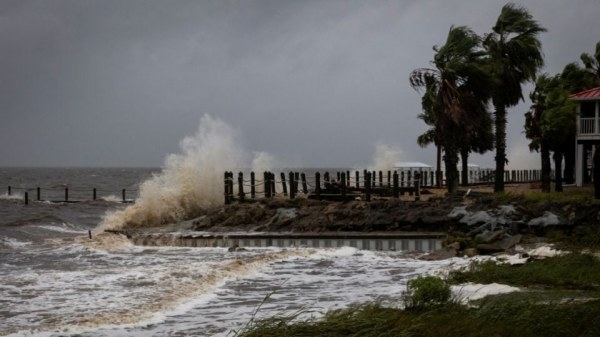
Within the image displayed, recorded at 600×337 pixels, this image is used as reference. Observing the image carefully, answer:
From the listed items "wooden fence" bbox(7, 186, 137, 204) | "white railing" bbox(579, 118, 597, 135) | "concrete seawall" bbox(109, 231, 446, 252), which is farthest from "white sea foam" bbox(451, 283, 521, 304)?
"wooden fence" bbox(7, 186, 137, 204)

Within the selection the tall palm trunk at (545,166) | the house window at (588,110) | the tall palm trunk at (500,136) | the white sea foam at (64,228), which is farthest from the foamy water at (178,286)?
the house window at (588,110)

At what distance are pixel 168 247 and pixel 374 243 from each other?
6.34m

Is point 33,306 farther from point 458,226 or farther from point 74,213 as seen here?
point 74,213

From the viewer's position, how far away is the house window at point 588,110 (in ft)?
Answer: 107

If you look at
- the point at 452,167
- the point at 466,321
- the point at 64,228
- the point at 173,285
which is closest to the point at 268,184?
the point at 452,167

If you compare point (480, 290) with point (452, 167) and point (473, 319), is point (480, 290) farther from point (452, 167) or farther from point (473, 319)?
point (452, 167)

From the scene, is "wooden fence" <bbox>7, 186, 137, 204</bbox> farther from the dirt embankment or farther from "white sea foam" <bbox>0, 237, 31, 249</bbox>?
the dirt embankment

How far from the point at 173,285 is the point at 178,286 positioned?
0.65 ft

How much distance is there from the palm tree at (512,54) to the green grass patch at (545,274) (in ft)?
55.8

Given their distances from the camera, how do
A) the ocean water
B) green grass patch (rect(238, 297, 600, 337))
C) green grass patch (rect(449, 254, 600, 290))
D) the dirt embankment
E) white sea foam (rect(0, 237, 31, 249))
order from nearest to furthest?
green grass patch (rect(238, 297, 600, 337)) → the ocean water → green grass patch (rect(449, 254, 600, 290)) → the dirt embankment → white sea foam (rect(0, 237, 31, 249))

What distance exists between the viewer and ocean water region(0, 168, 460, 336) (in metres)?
10.7

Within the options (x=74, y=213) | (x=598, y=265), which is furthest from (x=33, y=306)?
(x=74, y=213)

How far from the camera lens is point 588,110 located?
32.9 metres

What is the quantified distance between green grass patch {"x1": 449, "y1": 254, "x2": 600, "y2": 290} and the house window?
20390mm
